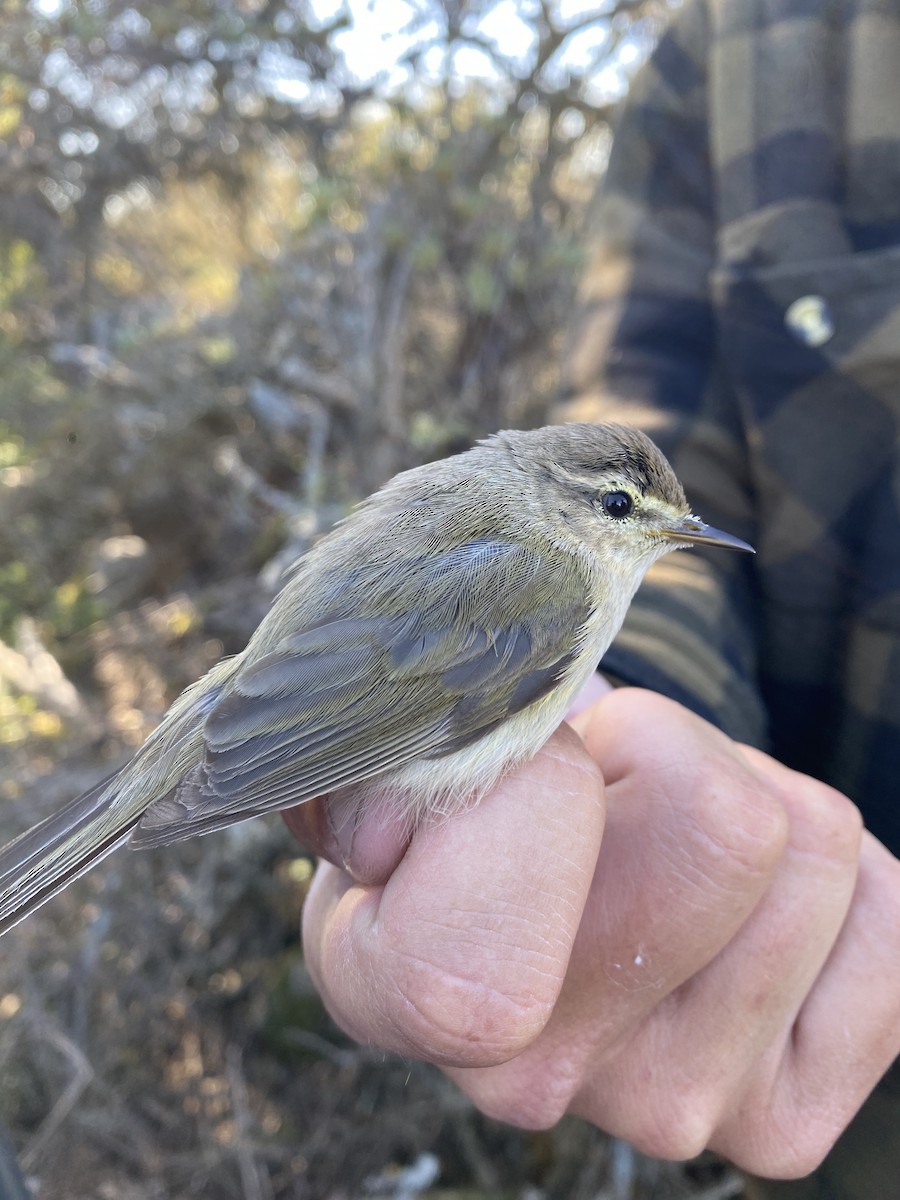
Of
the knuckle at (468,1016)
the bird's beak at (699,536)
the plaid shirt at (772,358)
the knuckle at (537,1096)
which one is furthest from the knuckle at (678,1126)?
the bird's beak at (699,536)

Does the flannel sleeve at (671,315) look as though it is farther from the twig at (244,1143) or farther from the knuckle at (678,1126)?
the twig at (244,1143)

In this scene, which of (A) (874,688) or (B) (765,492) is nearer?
(A) (874,688)

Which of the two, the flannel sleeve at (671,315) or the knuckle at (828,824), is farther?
the flannel sleeve at (671,315)

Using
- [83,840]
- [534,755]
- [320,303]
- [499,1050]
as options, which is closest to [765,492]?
[534,755]

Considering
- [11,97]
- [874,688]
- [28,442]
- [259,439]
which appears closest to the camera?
[874,688]

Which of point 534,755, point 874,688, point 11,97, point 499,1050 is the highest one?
point 11,97

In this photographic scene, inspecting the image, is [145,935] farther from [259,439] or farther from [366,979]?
[259,439]
